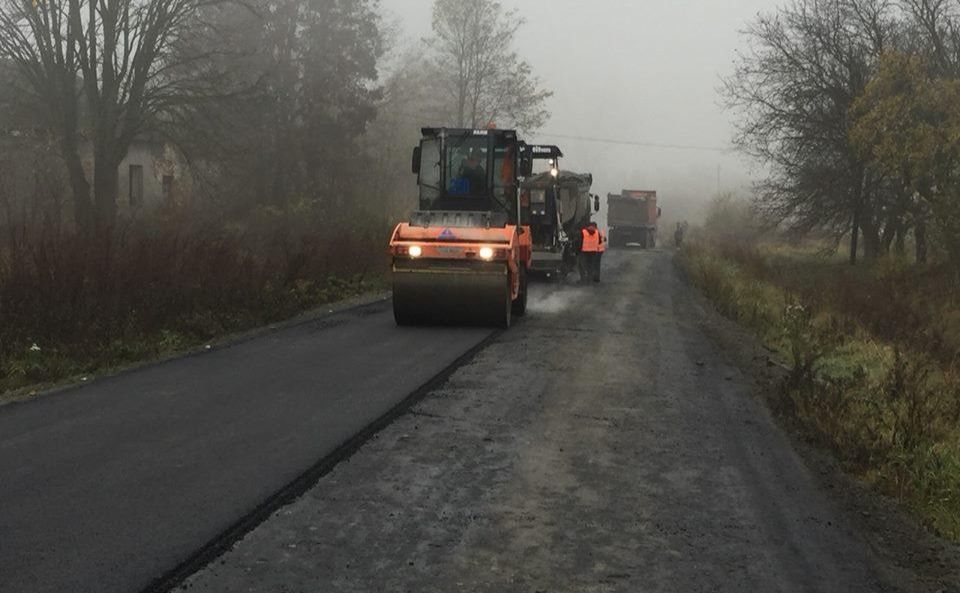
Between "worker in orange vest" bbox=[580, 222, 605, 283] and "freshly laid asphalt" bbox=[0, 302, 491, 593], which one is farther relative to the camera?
"worker in orange vest" bbox=[580, 222, 605, 283]

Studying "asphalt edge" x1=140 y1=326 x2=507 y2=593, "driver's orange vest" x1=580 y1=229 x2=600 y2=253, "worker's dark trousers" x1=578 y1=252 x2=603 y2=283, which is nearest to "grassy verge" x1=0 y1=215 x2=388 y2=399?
"asphalt edge" x1=140 y1=326 x2=507 y2=593

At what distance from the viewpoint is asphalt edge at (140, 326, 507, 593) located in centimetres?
505

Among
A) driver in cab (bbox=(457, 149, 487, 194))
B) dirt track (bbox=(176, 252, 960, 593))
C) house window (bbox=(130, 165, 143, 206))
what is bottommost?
dirt track (bbox=(176, 252, 960, 593))

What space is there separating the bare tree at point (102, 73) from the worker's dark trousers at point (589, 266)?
11960 millimetres

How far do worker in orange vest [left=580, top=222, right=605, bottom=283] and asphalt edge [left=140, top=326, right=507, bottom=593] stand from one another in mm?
15987

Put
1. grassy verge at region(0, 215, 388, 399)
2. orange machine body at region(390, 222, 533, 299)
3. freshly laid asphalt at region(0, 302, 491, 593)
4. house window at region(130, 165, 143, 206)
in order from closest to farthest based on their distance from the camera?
1. freshly laid asphalt at region(0, 302, 491, 593)
2. grassy verge at region(0, 215, 388, 399)
3. orange machine body at region(390, 222, 533, 299)
4. house window at region(130, 165, 143, 206)

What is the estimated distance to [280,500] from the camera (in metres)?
6.33

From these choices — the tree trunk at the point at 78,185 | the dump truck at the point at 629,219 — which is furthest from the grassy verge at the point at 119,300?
the dump truck at the point at 629,219

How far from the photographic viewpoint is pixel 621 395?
10242mm

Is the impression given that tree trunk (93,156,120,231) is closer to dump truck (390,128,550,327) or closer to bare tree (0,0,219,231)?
bare tree (0,0,219,231)

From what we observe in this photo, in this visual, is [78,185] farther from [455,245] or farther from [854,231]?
[854,231]

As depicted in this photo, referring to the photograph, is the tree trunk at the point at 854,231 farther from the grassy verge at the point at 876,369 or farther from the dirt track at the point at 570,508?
the dirt track at the point at 570,508

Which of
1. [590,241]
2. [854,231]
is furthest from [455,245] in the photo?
[854,231]

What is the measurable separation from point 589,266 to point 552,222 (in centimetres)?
155
